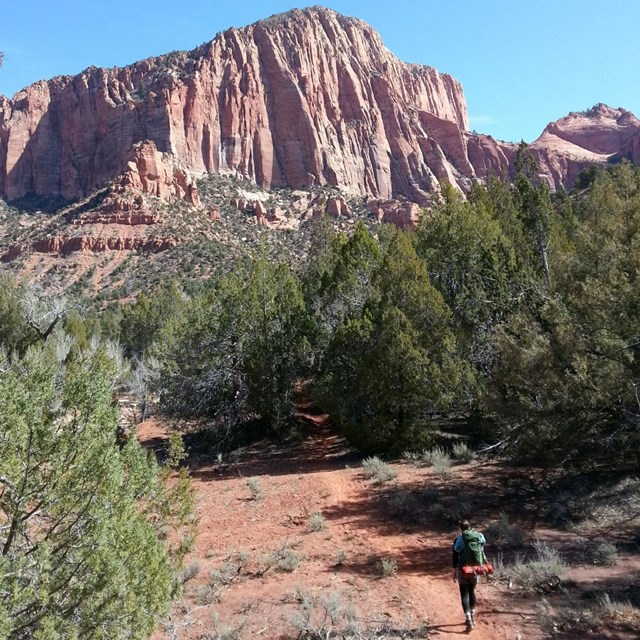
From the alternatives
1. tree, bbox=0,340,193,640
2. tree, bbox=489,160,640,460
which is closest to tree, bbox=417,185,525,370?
tree, bbox=489,160,640,460

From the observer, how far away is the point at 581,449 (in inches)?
433

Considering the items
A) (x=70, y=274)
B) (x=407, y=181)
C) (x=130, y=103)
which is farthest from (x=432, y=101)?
(x=70, y=274)

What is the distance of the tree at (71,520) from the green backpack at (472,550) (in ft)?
12.6

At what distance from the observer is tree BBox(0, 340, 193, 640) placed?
394 cm

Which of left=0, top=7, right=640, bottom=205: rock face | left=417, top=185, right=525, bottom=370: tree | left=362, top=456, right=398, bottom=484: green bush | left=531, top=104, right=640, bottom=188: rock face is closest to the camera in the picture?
left=362, top=456, right=398, bottom=484: green bush

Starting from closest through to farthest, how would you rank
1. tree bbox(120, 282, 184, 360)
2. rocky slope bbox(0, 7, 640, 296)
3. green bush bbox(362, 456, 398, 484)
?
1. green bush bbox(362, 456, 398, 484)
2. tree bbox(120, 282, 184, 360)
3. rocky slope bbox(0, 7, 640, 296)

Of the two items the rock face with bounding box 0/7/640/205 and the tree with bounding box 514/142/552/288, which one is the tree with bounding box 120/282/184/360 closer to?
the tree with bounding box 514/142/552/288

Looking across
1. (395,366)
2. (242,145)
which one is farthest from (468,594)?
(242,145)

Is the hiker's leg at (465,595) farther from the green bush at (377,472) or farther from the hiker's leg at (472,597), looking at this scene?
the green bush at (377,472)

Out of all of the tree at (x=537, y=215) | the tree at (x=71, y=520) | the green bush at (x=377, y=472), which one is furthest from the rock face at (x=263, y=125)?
the tree at (x=71, y=520)

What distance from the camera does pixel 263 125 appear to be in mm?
111375

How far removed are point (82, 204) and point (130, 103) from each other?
34.6 metres

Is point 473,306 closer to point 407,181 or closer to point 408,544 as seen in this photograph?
point 408,544

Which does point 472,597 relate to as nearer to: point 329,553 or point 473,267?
point 329,553
